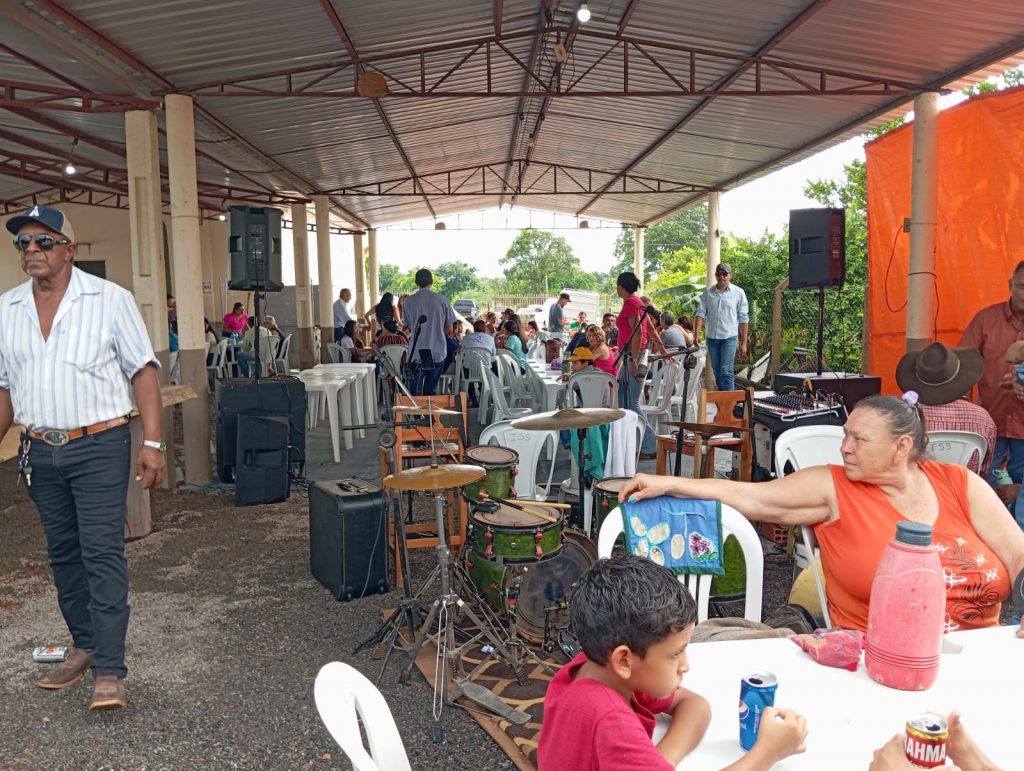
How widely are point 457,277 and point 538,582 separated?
4948 centimetres

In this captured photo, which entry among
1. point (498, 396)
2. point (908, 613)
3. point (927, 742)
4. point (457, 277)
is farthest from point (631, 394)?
point (457, 277)

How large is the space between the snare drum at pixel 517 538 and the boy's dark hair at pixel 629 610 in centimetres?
185

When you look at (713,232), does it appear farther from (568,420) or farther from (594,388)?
(568,420)

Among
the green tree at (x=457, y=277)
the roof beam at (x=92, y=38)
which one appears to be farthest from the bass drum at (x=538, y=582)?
the green tree at (x=457, y=277)

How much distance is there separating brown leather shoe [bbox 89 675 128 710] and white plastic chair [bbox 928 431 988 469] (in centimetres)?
335

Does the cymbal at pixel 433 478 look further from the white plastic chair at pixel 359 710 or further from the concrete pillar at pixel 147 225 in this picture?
the concrete pillar at pixel 147 225

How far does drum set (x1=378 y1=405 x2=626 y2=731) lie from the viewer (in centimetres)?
300

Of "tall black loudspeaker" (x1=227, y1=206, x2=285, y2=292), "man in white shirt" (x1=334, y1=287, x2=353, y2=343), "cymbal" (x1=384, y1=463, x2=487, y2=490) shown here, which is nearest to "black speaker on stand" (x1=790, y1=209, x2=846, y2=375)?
"tall black loudspeaker" (x1=227, y1=206, x2=285, y2=292)

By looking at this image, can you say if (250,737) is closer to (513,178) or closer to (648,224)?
(513,178)

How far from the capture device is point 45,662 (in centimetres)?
328

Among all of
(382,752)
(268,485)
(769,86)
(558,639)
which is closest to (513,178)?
(769,86)

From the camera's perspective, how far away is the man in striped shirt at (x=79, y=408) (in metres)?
2.70

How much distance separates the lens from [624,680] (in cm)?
129

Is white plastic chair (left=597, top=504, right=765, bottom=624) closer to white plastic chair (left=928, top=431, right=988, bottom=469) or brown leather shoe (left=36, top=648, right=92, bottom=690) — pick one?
white plastic chair (left=928, top=431, right=988, bottom=469)
